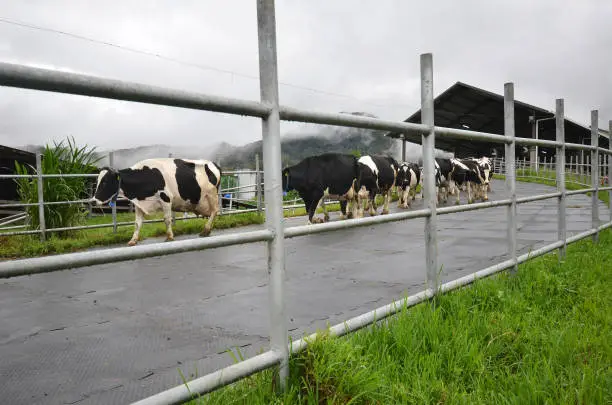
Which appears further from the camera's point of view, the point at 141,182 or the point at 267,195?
the point at 141,182

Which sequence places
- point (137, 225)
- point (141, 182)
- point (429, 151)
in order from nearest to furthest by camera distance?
point (429, 151) → point (137, 225) → point (141, 182)

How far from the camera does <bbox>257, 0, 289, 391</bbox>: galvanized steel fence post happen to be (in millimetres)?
1740

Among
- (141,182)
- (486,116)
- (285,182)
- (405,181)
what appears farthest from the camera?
(486,116)

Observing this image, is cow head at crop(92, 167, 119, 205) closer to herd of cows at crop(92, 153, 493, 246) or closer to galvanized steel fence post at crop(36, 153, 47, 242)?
herd of cows at crop(92, 153, 493, 246)

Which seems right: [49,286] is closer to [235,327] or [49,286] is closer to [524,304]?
[235,327]

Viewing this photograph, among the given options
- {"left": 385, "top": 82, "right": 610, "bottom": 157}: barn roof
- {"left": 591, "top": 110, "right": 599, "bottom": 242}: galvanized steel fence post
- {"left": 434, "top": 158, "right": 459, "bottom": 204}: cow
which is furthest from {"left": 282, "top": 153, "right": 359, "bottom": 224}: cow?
{"left": 385, "top": 82, "right": 610, "bottom": 157}: barn roof

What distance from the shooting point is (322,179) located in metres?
9.38

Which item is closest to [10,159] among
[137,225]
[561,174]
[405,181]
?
[137,225]

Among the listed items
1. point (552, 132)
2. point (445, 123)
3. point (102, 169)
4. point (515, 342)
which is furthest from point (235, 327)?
point (552, 132)

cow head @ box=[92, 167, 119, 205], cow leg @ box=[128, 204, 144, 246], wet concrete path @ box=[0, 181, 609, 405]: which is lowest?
wet concrete path @ box=[0, 181, 609, 405]

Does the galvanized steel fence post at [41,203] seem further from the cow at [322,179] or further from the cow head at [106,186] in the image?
the cow at [322,179]

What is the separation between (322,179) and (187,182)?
99.4 inches

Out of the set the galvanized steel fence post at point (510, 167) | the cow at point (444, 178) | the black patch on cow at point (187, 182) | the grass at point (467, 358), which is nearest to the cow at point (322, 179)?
the black patch on cow at point (187, 182)

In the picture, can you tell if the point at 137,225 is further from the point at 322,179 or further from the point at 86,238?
the point at 322,179
